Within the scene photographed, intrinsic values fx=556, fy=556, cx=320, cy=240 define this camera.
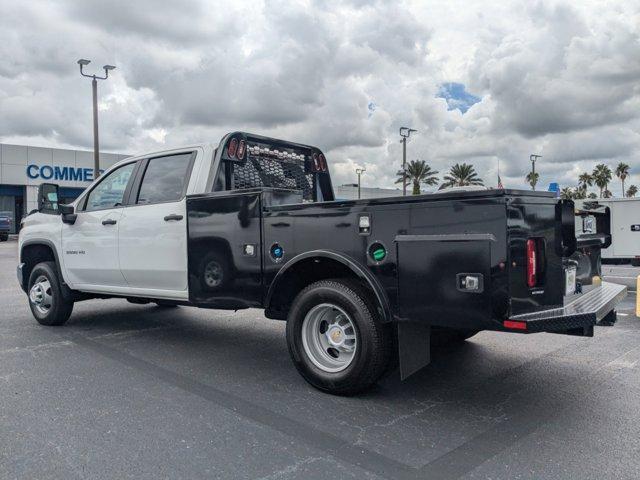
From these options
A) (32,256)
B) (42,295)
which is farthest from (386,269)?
(32,256)

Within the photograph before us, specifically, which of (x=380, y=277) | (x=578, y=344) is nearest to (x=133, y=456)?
(x=380, y=277)

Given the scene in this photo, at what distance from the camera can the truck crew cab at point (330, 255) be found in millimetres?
3492

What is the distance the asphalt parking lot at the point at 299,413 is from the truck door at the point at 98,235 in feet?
2.49

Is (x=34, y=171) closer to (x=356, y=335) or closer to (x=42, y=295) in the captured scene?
(x=42, y=295)

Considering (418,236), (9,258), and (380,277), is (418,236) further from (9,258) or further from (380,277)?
(9,258)

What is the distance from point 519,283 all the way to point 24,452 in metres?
3.15

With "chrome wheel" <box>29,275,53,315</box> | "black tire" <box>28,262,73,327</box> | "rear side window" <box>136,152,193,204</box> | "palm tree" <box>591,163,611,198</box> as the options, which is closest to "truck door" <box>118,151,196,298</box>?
"rear side window" <box>136,152,193,204</box>

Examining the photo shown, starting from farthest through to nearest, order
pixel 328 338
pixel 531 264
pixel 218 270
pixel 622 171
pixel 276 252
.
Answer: pixel 622 171 < pixel 218 270 < pixel 276 252 < pixel 328 338 < pixel 531 264

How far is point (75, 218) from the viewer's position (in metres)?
6.52

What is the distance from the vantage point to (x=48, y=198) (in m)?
6.53

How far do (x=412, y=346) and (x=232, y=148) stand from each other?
→ 2581 mm

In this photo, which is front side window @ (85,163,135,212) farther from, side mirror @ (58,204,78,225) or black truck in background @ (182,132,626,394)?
black truck in background @ (182,132,626,394)

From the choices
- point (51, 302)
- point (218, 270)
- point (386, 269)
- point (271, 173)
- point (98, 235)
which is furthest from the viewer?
point (51, 302)

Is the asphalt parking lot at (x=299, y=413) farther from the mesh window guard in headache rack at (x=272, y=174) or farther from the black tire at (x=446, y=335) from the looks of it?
the mesh window guard in headache rack at (x=272, y=174)
